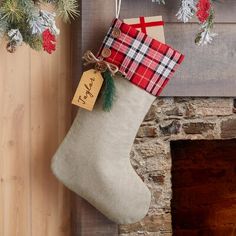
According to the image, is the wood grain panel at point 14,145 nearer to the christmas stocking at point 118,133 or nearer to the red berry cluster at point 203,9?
the christmas stocking at point 118,133

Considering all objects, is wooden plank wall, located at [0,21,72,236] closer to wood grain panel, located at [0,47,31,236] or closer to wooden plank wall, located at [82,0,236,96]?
wood grain panel, located at [0,47,31,236]

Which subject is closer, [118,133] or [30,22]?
[30,22]

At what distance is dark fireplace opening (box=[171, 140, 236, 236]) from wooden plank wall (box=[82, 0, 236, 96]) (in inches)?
21.1

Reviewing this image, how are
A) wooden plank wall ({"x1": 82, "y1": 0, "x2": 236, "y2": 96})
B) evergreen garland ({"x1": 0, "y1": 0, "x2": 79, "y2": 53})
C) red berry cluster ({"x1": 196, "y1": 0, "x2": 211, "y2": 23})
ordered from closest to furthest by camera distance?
1. evergreen garland ({"x1": 0, "y1": 0, "x2": 79, "y2": 53})
2. red berry cluster ({"x1": 196, "y1": 0, "x2": 211, "y2": 23})
3. wooden plank wall ({"x1": 82, "y1": 0, "x2": 236, "y2": 96})

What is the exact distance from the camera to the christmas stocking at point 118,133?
6.34 feet

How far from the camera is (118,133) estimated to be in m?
1.97

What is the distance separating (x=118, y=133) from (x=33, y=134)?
377 millimetres

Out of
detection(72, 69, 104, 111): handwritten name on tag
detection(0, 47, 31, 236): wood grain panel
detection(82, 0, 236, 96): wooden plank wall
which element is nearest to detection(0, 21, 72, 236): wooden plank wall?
detection(0, 47, 31, 236): wood grain panel

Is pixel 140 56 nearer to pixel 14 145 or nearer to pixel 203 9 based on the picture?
pixel 203 9

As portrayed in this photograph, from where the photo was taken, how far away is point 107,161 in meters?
1.97

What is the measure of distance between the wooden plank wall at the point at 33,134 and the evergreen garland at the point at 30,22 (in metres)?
0.24

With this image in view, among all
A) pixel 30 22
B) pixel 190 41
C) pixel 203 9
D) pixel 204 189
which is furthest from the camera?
pixel 204 189

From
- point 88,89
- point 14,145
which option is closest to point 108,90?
point 88,89

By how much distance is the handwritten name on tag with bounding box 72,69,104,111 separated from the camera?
1.92m
